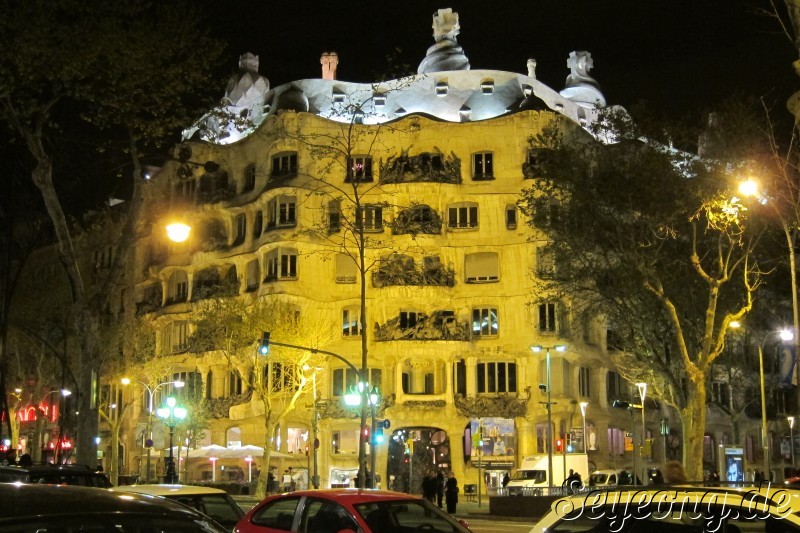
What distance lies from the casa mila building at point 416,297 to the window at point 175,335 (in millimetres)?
1795

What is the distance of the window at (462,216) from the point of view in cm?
5512

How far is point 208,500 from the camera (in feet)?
43.7

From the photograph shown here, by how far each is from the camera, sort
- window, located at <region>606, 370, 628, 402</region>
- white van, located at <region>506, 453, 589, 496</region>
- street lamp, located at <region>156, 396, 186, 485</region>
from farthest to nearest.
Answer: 1. window, located at <region>606, 370, 628, 402</region>
2. white van, located at <region>506, 453, 589, 496</region>
3. street lamp, located at <region>156, 396, 186, 485</region>

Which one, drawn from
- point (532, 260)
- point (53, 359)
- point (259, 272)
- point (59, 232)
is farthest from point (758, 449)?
point (59, 232)

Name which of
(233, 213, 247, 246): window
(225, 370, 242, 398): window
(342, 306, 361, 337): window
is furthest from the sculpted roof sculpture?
(225, 370, 242, 398): window

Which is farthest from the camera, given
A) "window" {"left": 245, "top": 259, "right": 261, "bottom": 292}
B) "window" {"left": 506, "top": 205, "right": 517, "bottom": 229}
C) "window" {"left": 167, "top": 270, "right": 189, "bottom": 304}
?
"window" {"left": 167, "top": 270, "right": 189, "bottom": 304}

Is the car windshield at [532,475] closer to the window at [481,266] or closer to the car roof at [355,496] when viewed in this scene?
the window at [481,266]

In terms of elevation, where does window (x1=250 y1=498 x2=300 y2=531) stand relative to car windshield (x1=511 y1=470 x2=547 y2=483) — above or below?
above

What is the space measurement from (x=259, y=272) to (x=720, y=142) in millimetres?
34983

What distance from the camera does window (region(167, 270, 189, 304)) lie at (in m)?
62.4

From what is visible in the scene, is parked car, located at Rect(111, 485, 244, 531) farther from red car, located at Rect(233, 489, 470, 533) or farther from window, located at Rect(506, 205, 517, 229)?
window, located at Rect(506, 205, 517, 229)

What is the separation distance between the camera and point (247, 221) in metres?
58.4

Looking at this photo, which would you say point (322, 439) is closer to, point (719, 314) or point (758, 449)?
point (719, 314)

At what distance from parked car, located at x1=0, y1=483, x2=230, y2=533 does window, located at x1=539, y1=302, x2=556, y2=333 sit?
4918 centimetres
